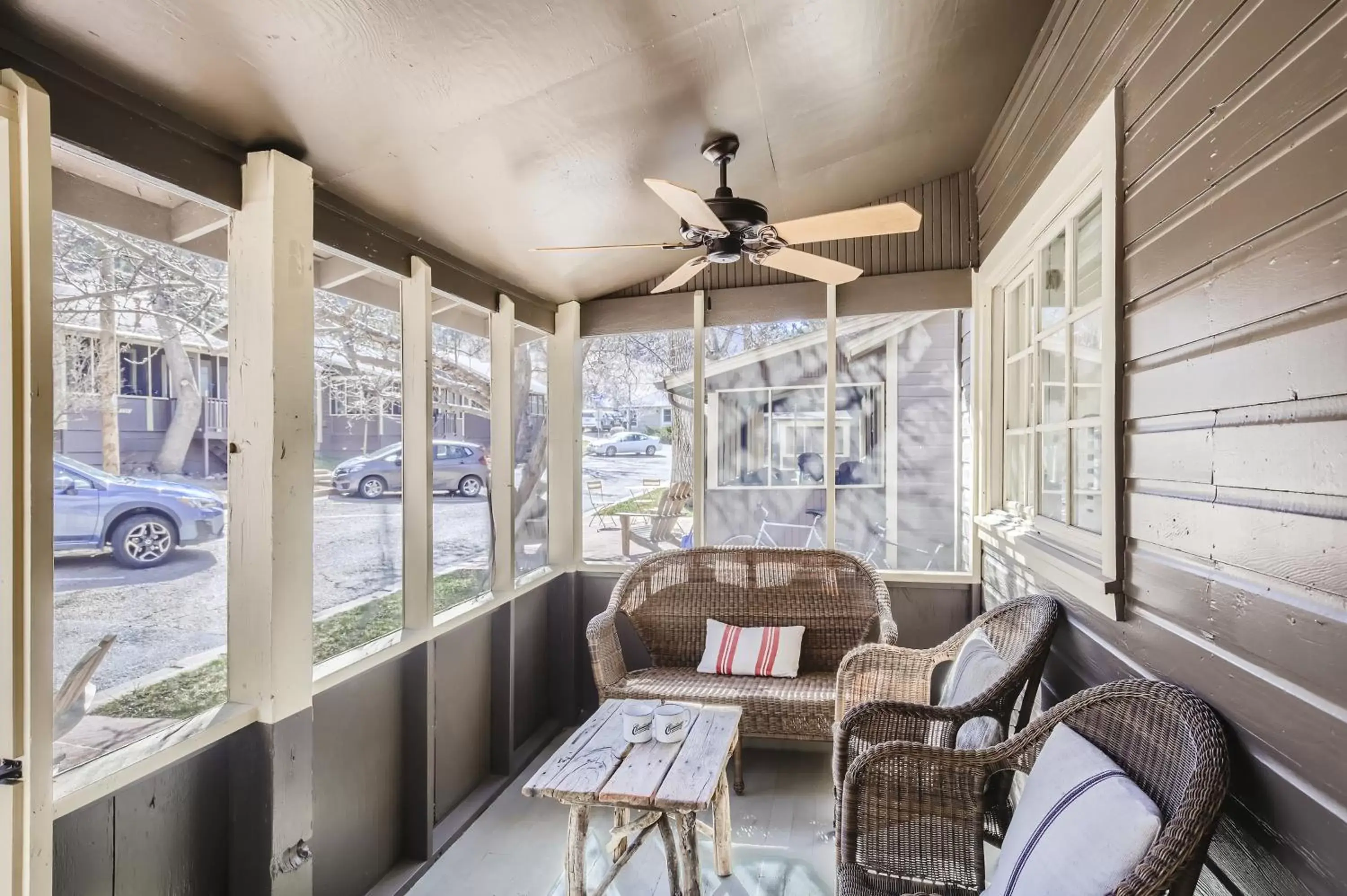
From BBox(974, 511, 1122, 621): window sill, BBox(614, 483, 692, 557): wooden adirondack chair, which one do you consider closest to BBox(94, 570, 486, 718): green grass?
BBox(614, 483, 692, 557): wooden adirondack chair

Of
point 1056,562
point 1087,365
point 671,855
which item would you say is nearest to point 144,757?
point 671,855

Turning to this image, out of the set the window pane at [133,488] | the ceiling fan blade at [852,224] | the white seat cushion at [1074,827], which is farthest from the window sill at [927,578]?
the window pane at [133,488]

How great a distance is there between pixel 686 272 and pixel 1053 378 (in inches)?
55.8

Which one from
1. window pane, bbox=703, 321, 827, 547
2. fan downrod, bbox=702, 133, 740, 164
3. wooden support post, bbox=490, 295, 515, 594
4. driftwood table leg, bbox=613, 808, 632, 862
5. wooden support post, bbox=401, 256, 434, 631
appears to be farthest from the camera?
window pane, bbox=703, 321, 827, 547

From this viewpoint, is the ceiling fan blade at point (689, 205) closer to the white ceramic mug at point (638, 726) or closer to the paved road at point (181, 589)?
the paved road at point (181, 589)

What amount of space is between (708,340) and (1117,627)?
276cm

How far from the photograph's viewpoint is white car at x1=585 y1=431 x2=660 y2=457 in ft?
13.9

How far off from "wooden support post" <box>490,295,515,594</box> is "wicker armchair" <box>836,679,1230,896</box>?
2.11 m

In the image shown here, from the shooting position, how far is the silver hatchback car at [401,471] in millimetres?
2527

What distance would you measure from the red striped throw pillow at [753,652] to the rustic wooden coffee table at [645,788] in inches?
36.9

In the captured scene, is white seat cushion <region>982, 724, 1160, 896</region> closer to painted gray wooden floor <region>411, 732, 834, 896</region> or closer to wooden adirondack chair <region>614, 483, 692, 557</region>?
painted gray wooden floor <region>411, 732, 834, 896</region>

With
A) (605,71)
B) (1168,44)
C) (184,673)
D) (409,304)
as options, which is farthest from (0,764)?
(1168,44)

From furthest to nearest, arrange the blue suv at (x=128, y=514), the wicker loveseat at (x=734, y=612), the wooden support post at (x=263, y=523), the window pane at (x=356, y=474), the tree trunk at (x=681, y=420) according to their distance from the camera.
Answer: the tree trunk at (x=681, y=420)
the wicker loveseat at (x=734, y=612)
the window pane at (x=356, y=474)
the wooden support post at (x=263, y=523)
the blue suv at (x=128, y=514)

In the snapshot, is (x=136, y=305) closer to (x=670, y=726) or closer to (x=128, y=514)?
(x=128, y=514)
